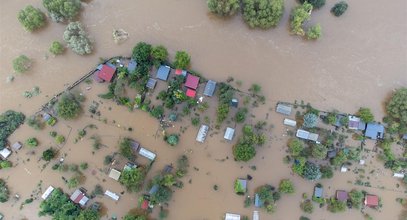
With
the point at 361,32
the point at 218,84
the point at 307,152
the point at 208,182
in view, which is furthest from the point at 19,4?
the point at 361,32

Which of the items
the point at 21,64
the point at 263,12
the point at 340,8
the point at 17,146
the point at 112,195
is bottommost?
the point at 112,195

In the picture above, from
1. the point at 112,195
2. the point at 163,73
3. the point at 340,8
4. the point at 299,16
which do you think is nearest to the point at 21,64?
the point at 163,73

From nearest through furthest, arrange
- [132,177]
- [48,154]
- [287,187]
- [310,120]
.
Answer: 1. [132,177]
2. [287,187]
3. [310,120]
4. [48,154]

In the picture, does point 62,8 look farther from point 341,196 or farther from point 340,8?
point 341,196

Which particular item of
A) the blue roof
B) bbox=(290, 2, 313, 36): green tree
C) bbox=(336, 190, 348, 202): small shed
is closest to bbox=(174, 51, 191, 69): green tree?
the blue roof

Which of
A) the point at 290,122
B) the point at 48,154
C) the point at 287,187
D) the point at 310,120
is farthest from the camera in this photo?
the point at 290,122

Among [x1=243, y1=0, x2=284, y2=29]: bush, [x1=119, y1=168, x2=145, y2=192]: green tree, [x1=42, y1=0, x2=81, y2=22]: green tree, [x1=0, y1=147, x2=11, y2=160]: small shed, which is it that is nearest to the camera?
[x1=119, y1=168, x2=145, y2=192]: green tree

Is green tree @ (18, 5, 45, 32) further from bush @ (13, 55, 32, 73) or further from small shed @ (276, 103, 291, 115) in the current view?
small shed @ (276, 103, 291, 115)
